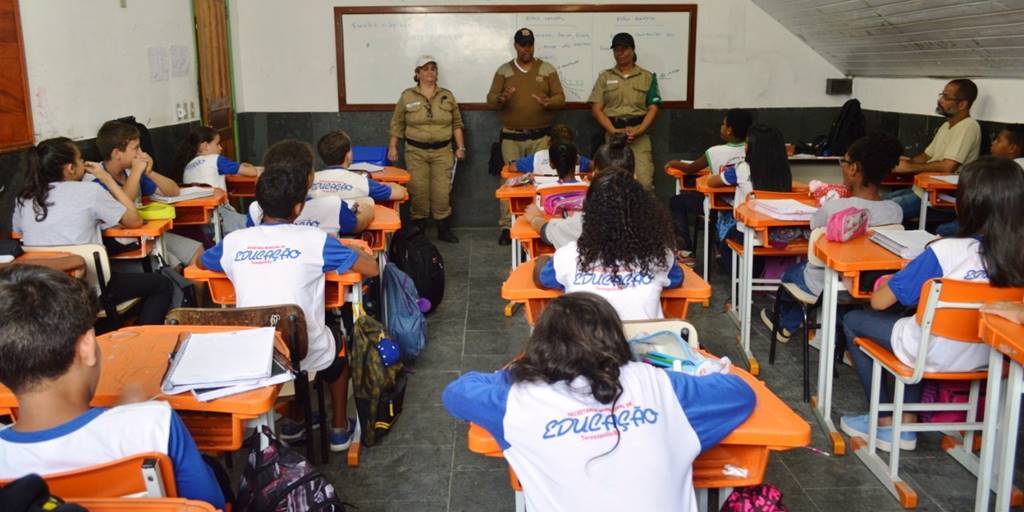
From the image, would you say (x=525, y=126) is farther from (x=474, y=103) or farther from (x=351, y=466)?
(x=351, y=466)

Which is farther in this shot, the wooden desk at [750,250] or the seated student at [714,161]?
the seated student at [714,161]

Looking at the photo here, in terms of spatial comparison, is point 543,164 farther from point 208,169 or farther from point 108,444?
point 108,444

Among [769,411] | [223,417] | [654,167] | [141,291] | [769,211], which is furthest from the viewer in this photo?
[654,167]

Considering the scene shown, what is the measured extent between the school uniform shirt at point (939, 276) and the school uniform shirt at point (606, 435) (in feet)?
4.24

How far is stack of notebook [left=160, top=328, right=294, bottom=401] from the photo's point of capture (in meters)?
1.94

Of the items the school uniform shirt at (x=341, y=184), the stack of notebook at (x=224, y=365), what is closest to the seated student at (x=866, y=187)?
the school uniform shirt at (x=341, y=184)

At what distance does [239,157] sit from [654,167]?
363 centimetres

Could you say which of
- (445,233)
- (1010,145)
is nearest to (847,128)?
(1010,145)

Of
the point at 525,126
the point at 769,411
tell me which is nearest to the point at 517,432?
the point at 769,411

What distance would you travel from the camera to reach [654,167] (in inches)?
301

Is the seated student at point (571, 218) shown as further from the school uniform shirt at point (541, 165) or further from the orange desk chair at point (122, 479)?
the orange desk chair at point (122, 479)

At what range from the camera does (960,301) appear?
8.58ft

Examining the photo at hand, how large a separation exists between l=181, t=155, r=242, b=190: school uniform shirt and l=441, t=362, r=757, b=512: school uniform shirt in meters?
3.82

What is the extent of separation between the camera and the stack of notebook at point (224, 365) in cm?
194
